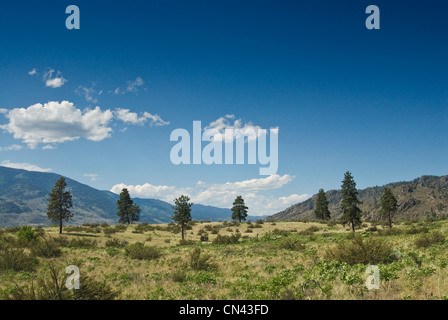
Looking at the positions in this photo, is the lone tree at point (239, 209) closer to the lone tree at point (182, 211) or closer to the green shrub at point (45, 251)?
the lone tree at point (182, 211)

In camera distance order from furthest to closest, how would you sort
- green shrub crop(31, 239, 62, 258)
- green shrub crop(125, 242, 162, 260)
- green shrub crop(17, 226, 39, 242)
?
green shrub crop(17, 226, 39, 242) → green shrub crop(125, 242, 162, 260) → green shrub crop(31, 239, 62, 258)

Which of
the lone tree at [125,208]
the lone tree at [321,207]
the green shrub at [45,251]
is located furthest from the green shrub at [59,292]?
the lone tree at [321,207]

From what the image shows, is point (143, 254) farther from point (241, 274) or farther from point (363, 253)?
point (363, 253)

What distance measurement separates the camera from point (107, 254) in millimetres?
24781

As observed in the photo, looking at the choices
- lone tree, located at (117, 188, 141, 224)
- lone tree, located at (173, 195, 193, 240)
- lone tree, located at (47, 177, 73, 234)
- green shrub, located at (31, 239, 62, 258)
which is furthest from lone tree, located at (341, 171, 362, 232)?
lone tree, located at (117, 188, 141, 224)

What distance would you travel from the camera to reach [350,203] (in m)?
48.8

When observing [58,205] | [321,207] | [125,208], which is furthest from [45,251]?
[321,207]

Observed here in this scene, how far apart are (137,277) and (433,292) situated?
13.4m

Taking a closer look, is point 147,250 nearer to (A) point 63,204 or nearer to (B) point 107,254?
(B) point 107,254

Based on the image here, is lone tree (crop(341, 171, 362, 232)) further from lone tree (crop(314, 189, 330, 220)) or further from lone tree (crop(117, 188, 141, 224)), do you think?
lone tree (crop(117, 188, 141, 224))

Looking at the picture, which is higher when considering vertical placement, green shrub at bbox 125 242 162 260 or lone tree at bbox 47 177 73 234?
lone tree at bbox 47 177 73 234

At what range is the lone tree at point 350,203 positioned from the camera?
47.8 meters

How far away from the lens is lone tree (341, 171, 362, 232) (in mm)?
47844
